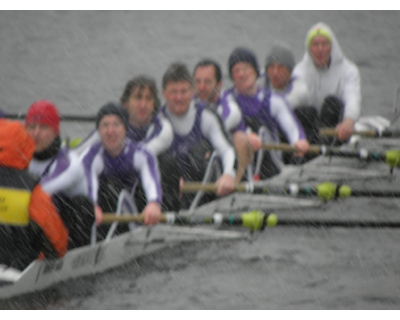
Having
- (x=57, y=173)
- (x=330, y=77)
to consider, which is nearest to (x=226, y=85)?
(x=330, y=77)

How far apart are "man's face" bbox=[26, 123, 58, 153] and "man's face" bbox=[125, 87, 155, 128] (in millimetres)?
800

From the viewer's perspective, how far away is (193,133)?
668 centimetres

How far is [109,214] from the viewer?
592 centimetres

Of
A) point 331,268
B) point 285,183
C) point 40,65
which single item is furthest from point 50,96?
point 331,268

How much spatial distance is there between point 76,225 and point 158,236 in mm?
1096

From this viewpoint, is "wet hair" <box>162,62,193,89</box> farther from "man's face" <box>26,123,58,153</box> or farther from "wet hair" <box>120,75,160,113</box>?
"man's face" <box>26,123,58,153</box>

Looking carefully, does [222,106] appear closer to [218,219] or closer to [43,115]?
[218,219]

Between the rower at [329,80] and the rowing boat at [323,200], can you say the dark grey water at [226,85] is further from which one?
the rower at [329,80]

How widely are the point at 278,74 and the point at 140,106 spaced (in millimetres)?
2003

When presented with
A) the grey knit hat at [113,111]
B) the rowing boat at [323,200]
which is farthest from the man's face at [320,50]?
the grey knit hat at [113,111]

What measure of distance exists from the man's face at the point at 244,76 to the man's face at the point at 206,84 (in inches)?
7.1

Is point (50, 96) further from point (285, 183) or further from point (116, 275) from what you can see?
point (116, 275)

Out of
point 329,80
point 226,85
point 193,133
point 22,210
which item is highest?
point 22,210

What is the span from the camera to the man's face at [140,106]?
6.21 meters
